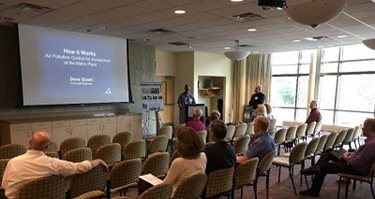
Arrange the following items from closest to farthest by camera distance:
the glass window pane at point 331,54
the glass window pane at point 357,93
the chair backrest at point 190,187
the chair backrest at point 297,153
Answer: the chair backrest at point 190,187 → the chair backrest at point 297,153 → the glass window pane at point 357,93 → the glass window pane at point 331,54

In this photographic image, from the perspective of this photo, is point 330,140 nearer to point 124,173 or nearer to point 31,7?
point 124,173

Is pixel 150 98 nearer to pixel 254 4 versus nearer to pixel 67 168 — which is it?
pixel 254 4

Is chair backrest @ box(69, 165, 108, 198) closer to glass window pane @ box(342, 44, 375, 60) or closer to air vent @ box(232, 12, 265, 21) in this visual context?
air vent @ box(232, 12, 265, 21)

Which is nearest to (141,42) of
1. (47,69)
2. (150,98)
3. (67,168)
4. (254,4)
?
(150,98)

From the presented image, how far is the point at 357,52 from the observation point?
963 cm

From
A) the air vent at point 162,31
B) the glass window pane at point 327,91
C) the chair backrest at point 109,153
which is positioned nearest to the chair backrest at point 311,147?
the chair backrest at point 109,153

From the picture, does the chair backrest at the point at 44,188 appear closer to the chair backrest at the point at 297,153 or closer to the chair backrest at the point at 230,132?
the chair backrest at the point at 297,153

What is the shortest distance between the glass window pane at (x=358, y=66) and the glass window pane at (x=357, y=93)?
0.73ft

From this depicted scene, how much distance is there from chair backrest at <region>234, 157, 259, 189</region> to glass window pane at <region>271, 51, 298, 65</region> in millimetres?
8732

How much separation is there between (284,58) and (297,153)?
7823 mm

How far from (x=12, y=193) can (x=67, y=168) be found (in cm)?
52

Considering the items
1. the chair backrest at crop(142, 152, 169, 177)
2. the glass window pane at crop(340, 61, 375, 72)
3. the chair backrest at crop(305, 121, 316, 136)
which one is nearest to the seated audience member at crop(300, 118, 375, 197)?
the chair backrest at crop(142, 152, 169, 177)

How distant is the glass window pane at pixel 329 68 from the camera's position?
1014cm

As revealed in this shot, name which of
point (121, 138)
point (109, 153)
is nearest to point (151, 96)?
point (121, 138)
